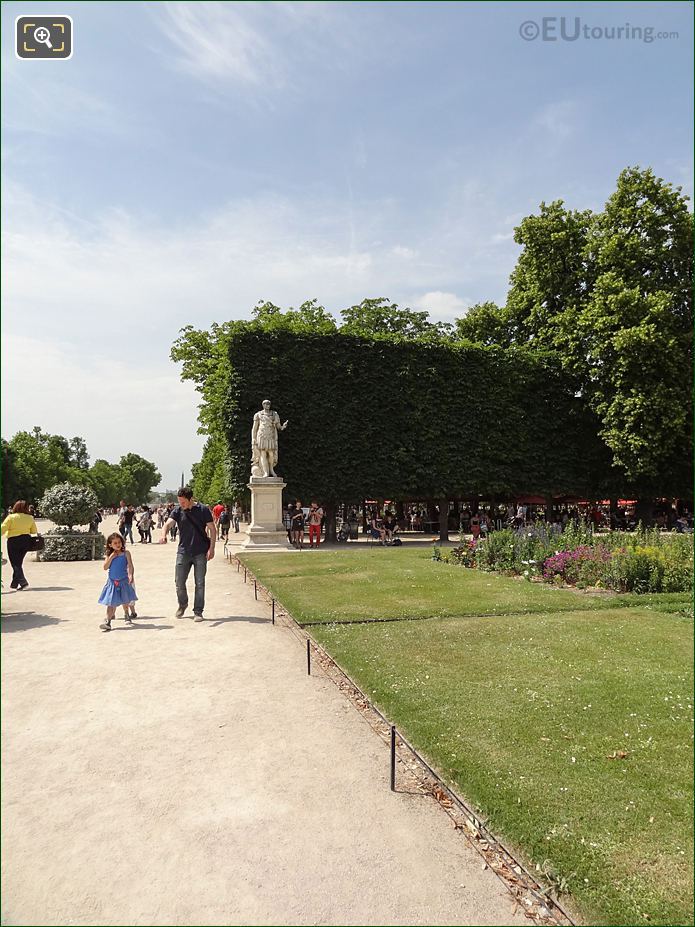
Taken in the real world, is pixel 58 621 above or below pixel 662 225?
below

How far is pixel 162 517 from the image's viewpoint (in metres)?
45.6

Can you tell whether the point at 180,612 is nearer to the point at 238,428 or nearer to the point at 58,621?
the point at 58,621

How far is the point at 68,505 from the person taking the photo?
19.5 metres

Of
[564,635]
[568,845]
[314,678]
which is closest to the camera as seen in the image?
[568,845]

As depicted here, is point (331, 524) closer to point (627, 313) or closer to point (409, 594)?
point (627, 313)

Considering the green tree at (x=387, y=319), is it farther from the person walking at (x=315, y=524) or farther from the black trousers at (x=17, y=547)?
the black trousers at (x=17, y=547)

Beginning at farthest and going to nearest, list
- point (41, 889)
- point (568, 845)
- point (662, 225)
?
point (662, 225) → point (568, 845) → point (41, 889)

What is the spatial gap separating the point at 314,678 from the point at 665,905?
4.28 meters

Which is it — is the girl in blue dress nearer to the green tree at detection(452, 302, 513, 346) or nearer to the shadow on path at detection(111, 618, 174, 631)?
the shadow on path at detection(111, 618, 174, 631)

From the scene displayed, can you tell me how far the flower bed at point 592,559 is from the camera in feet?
42.0

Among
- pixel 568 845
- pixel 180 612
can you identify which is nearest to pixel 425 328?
pixel 180 612

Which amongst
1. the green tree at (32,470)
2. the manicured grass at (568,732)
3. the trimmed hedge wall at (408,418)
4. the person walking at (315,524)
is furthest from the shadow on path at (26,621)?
the green tree at (32,470)

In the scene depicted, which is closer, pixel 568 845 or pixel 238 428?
pixel 568 845

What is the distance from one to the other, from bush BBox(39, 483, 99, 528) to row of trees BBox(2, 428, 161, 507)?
1469 mm
